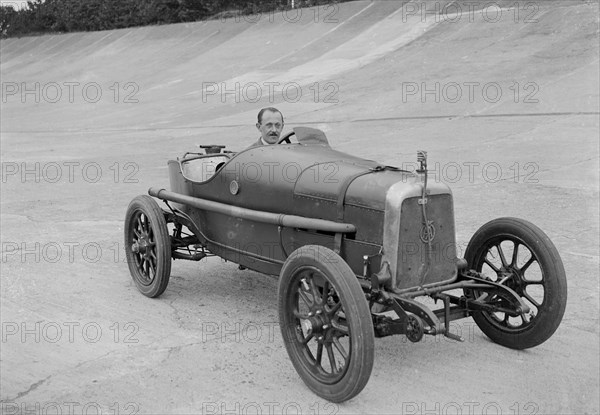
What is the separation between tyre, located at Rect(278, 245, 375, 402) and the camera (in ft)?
11.7

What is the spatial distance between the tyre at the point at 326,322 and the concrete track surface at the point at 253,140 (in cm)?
15

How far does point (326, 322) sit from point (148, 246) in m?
2.17

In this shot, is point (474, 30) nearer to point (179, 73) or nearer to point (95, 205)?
point (179, 73)

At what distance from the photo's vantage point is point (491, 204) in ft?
26.6

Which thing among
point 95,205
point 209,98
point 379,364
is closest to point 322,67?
point 209,98

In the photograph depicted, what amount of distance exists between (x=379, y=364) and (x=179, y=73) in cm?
2169

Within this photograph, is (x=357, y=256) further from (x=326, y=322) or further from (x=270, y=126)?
(x=270, y=126)

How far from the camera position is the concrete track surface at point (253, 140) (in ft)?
13.4

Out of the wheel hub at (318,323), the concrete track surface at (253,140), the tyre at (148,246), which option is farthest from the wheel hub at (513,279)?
the tyre at (148,246)

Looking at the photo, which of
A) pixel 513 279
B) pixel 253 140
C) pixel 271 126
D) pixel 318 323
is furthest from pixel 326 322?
pixel 253 140

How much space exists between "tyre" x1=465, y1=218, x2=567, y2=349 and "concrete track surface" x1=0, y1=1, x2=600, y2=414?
13cm

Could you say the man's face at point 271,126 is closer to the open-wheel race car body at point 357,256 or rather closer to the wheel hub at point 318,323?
the open-wheel race car body at point 357,256

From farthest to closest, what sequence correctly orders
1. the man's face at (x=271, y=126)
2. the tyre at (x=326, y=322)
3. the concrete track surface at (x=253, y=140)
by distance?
the man's face at (x=271, y=126) → the concrete track surface at (x=253, y=140) → the tyre at (x=326, y=322)

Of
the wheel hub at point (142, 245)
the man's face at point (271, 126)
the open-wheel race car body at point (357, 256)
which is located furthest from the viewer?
the wheel hub at point (142, 245)
